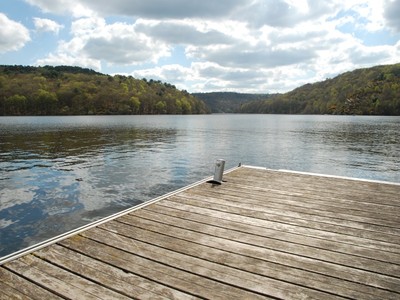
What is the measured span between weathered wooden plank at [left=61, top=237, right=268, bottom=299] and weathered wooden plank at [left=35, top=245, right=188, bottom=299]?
109mm

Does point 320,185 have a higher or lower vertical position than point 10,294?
higher

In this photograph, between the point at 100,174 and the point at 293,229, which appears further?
the point at 100,174

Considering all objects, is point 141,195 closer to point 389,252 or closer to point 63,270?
point 63,270

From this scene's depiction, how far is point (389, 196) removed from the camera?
7.88 m

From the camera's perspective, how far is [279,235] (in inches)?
210

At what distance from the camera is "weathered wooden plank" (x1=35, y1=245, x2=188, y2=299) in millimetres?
3553

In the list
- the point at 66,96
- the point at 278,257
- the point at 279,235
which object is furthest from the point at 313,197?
the point at 66,96

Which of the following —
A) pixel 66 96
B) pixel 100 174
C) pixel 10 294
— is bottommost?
pixel 100 174

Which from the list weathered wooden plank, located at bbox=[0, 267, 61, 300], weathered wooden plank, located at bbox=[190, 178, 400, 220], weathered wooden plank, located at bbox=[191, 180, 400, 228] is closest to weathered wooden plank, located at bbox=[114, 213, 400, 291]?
weathered wooden plank, located at bbox=[0, 267, 61, 300]

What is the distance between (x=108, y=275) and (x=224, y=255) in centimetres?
166

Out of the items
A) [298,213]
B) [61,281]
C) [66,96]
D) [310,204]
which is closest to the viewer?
[61,281]

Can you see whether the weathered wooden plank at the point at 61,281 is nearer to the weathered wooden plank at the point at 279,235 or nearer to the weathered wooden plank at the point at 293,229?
the weathered wooden plank at the point at 279,235

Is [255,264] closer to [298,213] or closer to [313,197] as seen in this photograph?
[298,213]

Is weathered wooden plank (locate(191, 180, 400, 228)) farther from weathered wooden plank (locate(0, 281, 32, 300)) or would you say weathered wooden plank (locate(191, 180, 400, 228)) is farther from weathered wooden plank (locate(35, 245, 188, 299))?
weathered wooden plank (locate(0, 281, 32, 300))
